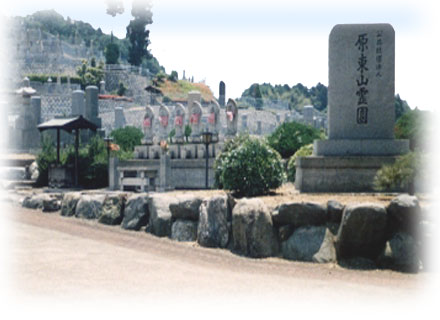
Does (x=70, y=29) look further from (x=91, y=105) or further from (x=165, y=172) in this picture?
(x=165, y=172)

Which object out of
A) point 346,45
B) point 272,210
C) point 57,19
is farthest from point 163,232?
point 57,19

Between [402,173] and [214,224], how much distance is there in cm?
384

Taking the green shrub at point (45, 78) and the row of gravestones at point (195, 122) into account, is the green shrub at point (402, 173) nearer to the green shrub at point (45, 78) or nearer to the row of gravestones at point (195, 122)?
the row of gravestones at point (195, 122)

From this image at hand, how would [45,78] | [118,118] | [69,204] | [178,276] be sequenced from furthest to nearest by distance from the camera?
[45,78] < [118,118] < [69,204] < [178,276]

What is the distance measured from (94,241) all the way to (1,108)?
30806 millimetres

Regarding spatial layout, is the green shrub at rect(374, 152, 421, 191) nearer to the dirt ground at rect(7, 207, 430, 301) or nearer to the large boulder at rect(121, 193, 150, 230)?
the dirt ground at rect(7, 207, 430, 301)

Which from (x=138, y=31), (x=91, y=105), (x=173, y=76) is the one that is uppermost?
(x=138, y=31)

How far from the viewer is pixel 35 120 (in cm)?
4156

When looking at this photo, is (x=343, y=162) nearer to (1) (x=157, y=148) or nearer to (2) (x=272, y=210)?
(2) (x=272, y=210)

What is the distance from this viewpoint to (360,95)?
1370cm

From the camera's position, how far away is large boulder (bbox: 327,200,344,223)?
1001cm

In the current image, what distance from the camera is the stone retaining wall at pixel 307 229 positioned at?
9.25 metres

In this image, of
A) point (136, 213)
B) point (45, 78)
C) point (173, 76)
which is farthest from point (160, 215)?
point (173, 76)

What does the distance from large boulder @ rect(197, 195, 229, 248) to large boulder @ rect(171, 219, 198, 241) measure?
15.2 inches
